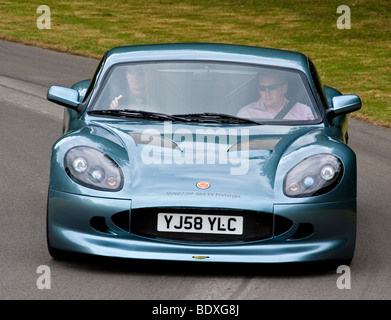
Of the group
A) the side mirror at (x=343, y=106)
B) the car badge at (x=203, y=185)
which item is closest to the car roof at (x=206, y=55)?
the side mirror at (x=343, y=106)

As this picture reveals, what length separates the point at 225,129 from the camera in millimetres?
6262

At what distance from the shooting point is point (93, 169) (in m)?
5.71

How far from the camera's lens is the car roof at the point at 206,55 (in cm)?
702

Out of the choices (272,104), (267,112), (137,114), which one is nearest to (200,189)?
(137,114)

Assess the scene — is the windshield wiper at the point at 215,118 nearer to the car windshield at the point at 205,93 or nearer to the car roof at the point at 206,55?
the car windshield at the point at 205,93

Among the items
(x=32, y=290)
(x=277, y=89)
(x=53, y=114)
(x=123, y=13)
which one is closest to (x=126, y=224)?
(x=32, y=290)

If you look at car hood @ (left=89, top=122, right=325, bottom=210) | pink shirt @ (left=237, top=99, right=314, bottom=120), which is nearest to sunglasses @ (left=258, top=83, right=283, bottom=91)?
pink shirt @ (left=237, top=99, right=314, bottom=120)

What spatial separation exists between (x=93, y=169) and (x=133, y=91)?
1.19 m

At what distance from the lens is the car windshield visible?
21.6 ft

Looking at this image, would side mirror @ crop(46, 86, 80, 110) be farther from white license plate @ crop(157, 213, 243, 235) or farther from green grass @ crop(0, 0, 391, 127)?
green grass @ crop(0, 0, 391, 127)
